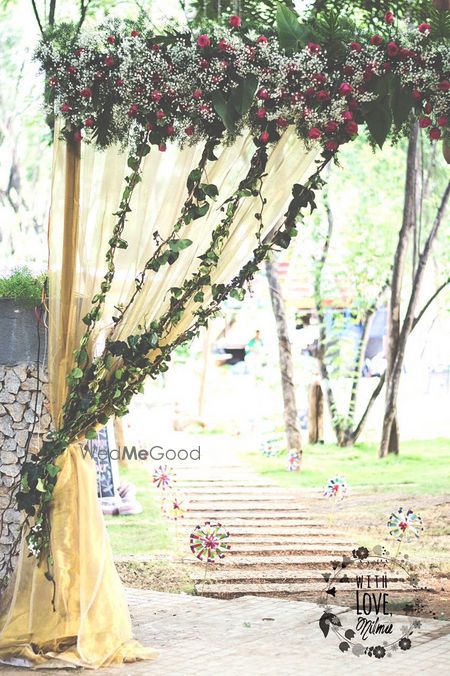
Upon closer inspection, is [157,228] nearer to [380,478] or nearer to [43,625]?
[43,625]

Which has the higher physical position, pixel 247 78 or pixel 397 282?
pixel 397 282

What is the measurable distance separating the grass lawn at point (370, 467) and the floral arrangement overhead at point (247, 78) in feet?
19.8

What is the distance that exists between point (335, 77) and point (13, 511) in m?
2.26

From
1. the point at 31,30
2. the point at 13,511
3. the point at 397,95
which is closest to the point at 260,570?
the point at 13,511

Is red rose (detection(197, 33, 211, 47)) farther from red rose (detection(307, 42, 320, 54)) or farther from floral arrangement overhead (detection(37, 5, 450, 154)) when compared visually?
red rose (detection(307, 42, 320, 54))

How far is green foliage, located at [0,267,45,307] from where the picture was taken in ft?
14.4

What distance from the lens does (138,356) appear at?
161 inches

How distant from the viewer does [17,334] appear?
14.6ft

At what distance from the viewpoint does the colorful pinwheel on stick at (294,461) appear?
10.6m

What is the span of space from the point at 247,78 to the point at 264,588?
10.6ft

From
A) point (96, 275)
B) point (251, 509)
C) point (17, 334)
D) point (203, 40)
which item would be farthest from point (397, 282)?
point (203, 40)

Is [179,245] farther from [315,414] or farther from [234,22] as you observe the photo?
[315,414]

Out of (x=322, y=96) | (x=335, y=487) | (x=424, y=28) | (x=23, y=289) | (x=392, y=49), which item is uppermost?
(x=424, y=28)

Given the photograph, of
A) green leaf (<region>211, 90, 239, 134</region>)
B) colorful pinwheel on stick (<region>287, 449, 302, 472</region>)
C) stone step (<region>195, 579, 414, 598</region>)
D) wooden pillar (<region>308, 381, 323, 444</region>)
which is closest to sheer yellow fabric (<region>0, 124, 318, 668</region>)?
green leaf (<region>211, 90, 239, 134</region>)
